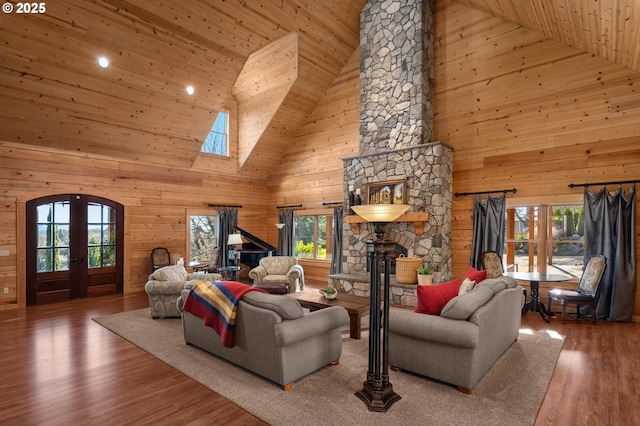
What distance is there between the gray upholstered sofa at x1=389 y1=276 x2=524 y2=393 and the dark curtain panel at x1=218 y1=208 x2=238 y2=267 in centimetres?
647

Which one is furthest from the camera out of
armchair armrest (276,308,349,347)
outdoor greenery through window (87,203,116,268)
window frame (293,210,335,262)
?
window frame (293,210,335,262)

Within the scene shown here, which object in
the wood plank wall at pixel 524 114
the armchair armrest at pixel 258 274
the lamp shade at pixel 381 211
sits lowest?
the armchair armrest at pixel 258 274

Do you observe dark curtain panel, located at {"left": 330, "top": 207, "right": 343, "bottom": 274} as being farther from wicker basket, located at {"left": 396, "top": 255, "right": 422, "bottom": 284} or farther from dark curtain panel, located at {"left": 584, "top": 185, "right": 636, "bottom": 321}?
dark curtain panel, located at {"left": 584, "top": 185, "right": 636, "bottom": 321}

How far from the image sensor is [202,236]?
31.4ft

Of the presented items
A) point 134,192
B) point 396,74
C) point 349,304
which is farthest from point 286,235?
point 349,304

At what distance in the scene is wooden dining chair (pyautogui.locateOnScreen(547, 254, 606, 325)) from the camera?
533cm

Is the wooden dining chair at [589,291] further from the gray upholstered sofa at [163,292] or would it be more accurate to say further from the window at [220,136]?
the window at [220,136]

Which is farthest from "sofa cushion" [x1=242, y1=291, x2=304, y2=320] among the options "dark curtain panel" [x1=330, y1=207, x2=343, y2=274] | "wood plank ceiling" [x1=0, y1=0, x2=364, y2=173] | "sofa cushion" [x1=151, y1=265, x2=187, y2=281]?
"dark curtain panel" [x1=330, y1=207, x2=343, y2=274]

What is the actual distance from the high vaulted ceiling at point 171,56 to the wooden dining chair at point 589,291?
2.96 m

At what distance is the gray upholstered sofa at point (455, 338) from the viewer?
3.20 meters

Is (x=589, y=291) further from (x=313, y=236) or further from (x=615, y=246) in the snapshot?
(x=313, y=236)

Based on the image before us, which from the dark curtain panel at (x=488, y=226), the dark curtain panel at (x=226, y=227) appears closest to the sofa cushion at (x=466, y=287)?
the dark curtain panel at (x=488, y=226)

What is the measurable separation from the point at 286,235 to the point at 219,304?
650 centimetres

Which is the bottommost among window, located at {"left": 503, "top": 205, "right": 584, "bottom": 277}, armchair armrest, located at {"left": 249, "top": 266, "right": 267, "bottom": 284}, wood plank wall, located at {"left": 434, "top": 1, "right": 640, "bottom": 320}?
armchair armrest, located at {"left": 249, "top": 266, "right": 267, "bottom": 284}
